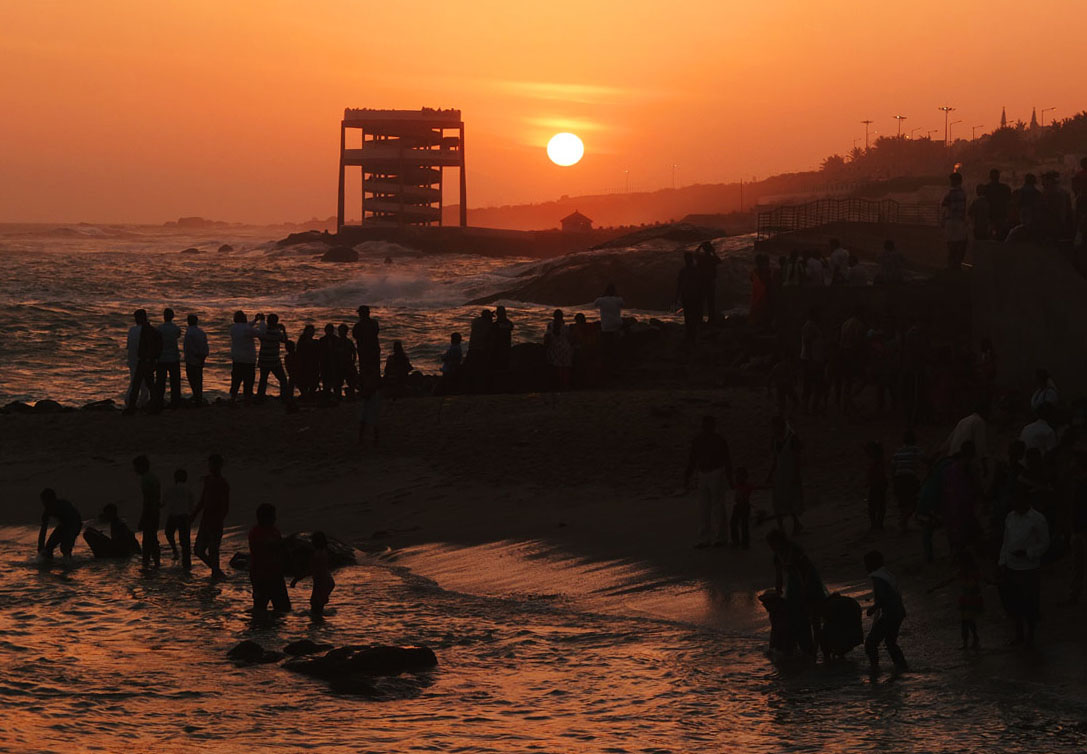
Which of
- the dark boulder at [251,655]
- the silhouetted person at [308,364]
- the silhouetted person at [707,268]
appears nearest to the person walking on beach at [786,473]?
the dark boulder at [251,655]

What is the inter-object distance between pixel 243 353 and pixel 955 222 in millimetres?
11903

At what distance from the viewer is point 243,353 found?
22.8 metres

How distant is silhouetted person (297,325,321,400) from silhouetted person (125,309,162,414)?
225 centimetres

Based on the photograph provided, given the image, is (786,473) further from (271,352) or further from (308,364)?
(271,352)

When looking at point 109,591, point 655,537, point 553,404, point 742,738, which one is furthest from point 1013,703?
point 553,404

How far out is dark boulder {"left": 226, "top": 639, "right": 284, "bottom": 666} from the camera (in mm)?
11820

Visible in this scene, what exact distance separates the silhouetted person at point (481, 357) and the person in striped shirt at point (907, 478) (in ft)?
34.8

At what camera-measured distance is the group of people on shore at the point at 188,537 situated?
1314cm

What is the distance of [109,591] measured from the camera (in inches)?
578

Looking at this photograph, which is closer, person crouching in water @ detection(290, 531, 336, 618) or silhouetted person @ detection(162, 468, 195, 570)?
person crouching in water @ detection(290, 531, 336, 618)

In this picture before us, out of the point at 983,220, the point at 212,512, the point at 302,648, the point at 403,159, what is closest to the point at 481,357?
the point at 983,220

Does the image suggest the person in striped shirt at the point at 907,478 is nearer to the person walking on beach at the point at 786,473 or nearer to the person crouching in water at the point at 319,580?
the person walking on beach at the point at 786,473

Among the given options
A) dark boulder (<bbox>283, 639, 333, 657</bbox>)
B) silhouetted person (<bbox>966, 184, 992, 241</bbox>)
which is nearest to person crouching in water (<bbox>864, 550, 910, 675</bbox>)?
dark boulder (<bbox>283, 639, 333, 657</bbox>)

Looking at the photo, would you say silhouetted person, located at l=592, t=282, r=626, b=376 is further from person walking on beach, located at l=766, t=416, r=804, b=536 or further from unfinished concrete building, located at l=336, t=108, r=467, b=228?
unfinished concrete building, located at l=336, t=108, r=467, b=228
